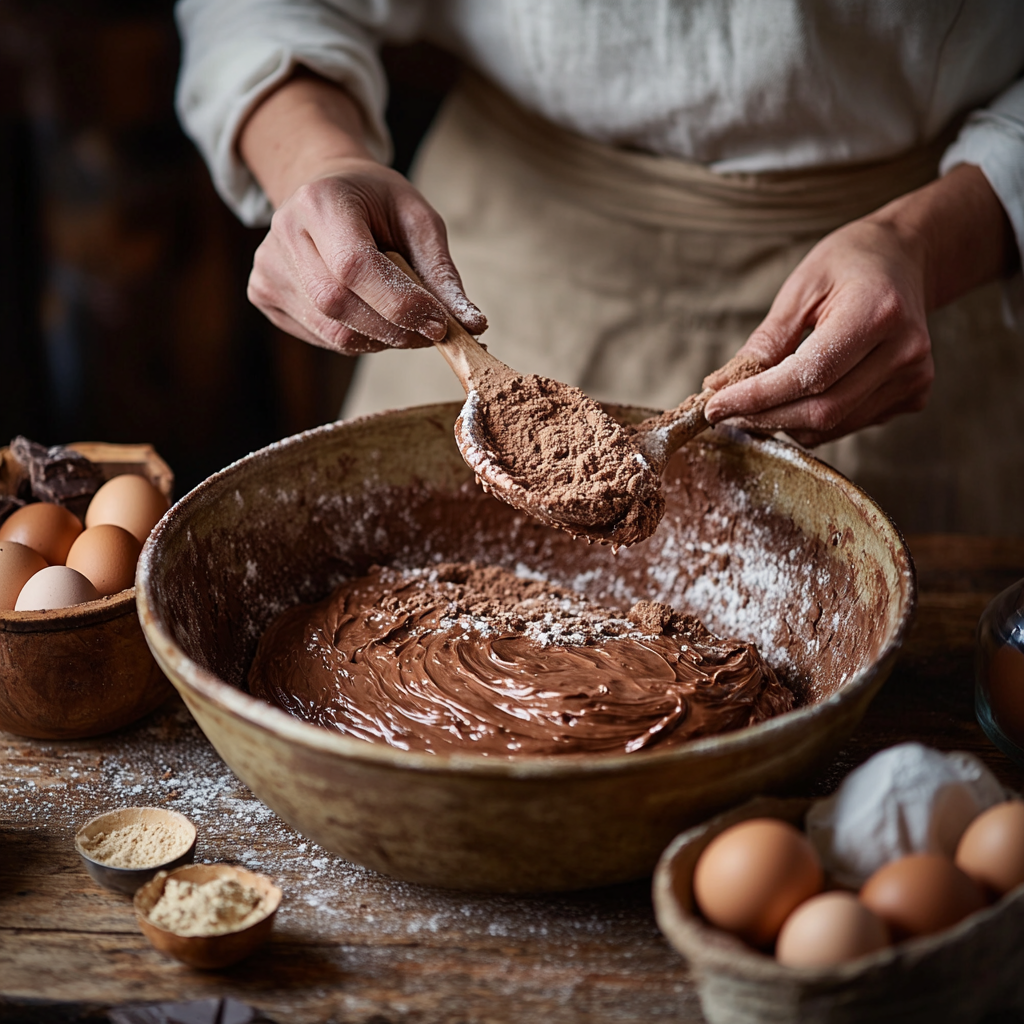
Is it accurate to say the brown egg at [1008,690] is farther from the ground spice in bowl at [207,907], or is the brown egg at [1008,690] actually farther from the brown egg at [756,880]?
the ground spice in bowl at [207,907]

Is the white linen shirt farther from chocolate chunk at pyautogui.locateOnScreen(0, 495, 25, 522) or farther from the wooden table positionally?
the wooden table

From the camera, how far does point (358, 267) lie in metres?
1.24

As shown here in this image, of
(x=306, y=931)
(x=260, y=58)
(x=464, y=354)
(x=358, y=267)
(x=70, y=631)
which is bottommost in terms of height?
(x=306, y=931)

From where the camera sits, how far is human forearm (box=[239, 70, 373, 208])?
5.01 feet

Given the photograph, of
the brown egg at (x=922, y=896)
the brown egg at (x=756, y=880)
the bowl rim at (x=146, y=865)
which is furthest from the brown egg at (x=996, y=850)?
the bowl rim at (x=146, y=865)

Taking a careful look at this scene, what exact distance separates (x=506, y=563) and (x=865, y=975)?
0.89m

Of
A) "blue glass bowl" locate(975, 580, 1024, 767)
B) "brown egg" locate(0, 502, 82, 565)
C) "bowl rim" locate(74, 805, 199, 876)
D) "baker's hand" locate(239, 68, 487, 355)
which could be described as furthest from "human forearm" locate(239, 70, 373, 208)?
"blue glass bowl" locate(975, 580, 1024, 767)

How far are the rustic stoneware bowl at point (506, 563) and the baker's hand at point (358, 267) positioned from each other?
176 mm

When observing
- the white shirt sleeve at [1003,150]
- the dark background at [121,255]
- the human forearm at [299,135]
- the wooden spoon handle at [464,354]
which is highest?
the human forearm at [299,135]

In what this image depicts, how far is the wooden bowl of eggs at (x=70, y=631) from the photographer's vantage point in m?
1.15

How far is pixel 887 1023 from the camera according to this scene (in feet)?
2.48

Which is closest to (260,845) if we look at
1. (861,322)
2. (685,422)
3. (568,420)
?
(568,420)

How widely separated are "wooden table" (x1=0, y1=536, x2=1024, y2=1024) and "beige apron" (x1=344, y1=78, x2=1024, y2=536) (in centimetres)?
85

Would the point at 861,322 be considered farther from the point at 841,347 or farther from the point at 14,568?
the point at 14,568
